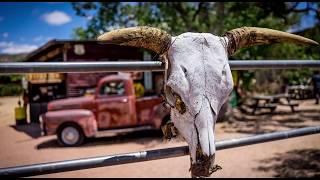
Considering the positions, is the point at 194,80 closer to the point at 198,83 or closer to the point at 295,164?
the point at 198,83

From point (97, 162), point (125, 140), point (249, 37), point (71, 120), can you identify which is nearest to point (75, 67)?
point (97, 162)

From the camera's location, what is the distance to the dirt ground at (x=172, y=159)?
6195 millimetres

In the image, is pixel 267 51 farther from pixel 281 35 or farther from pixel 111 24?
pixel 281 35

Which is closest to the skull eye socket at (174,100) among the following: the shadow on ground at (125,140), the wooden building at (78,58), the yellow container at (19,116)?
the yellow container at (19,116)

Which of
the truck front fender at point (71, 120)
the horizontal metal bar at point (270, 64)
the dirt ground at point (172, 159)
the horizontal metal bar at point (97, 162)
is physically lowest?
the dirt ground at point (172, 159)

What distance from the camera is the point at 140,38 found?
1771 millimetres

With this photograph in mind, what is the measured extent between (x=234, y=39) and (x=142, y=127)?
370 inches

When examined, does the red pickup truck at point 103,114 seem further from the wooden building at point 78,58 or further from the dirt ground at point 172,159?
the wooden building at point 78,58

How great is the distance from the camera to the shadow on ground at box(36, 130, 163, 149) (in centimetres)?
1063

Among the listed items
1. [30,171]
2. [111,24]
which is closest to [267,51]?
[111,24]

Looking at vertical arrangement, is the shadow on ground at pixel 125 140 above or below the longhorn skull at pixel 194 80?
below

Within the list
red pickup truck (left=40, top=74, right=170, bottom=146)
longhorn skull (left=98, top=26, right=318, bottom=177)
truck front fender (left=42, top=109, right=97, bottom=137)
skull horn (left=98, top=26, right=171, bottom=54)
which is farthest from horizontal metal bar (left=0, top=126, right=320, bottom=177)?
truck front fender (left=42, top=109, right=97, bottom=137)

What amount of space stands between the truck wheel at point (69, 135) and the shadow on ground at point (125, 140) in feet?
0.71

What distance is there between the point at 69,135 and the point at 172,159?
4.22 meters
